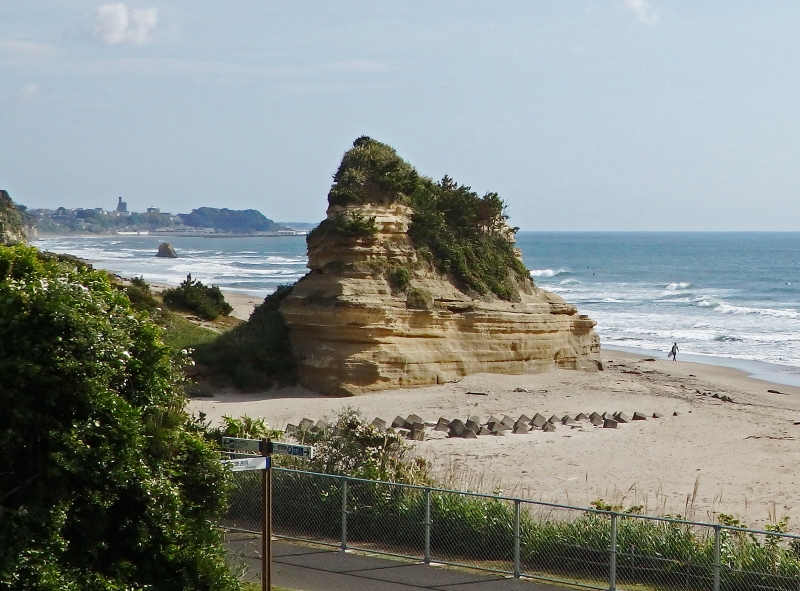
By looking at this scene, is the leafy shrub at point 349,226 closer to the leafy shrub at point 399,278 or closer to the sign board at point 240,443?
the leafy shrub at point 399,278

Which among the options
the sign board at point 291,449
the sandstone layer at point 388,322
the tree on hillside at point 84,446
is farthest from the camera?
the sandstone layer at point 388,322

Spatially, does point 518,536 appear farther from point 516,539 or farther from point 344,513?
point 344,513

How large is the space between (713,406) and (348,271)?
11.5m

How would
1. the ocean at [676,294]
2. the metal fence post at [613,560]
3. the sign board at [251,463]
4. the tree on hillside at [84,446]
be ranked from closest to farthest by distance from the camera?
the tree on hillside at [84,446], the sign board at [251,463], the metal fence post at [613,560], the ocean at [676,294]

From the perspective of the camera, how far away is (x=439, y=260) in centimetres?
3216

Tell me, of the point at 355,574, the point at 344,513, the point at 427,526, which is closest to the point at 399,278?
the point at 344,513

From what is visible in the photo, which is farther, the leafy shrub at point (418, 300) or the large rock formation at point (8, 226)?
the large rock formation at point (8, 226)

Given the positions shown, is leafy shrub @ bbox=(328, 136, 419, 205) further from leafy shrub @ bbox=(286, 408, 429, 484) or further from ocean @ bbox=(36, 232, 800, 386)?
ocean @ bbox=(36, 232, 800, 386)

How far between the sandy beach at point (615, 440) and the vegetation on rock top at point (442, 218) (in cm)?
365

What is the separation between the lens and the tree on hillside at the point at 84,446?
28.5 feet

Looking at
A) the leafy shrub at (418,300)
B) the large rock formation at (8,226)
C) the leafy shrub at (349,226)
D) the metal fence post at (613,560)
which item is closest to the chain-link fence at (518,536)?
the metal fence post at (613,560)

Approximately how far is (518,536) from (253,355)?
17261mm

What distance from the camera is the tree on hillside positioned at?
8.69 meters

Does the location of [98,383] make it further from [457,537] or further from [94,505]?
[457,537]
